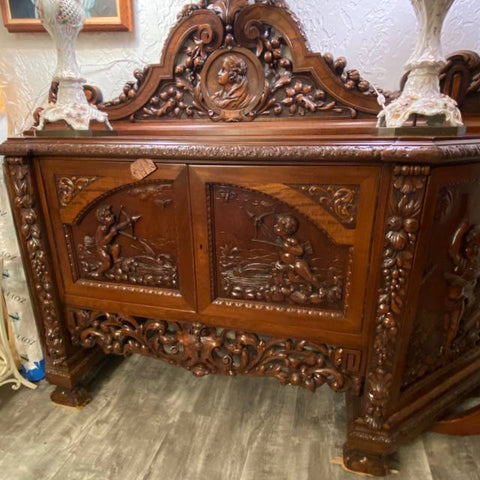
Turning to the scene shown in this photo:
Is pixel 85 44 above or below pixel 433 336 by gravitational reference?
above

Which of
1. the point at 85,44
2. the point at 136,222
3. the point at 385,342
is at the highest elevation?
the point at 85,44

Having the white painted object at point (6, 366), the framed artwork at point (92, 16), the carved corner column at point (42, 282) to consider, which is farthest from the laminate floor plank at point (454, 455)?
the framed artwork at point (92, 16)

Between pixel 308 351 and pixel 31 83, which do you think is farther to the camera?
pixel 31 83

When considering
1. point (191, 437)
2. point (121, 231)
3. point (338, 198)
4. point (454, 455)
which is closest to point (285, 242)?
point (338, 198)

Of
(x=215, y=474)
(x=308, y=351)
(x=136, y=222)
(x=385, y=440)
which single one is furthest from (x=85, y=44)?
(x=385, y=440)

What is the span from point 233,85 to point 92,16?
0.58 m

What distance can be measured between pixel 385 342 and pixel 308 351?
0.21 meters

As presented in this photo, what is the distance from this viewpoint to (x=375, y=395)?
89cm

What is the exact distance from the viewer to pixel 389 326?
816mm

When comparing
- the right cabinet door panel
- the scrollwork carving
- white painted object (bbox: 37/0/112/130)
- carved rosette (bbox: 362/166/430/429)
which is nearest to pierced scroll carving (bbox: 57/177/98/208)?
white painted object (bbox: 37/0/112/130)

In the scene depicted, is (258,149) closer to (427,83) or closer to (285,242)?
(285,242)

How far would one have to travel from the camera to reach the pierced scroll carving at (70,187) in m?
0.95

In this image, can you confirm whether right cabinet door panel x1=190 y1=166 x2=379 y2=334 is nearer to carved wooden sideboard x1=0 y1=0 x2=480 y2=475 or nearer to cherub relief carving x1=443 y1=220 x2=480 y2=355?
carved wooden sideboard x1=0 y1=0 x2=480 y2=475

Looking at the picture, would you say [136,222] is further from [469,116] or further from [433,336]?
[469,116]
